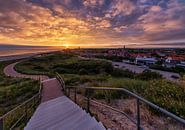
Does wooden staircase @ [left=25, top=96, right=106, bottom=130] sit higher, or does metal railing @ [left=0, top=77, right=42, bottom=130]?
wooden staircase @ [left=25, top=96, right=106, bottom=130]

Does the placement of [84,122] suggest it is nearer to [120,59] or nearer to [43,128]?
[43,128]

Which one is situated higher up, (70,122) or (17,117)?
(70,122)

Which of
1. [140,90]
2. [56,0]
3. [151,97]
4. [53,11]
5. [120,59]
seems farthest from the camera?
[120,59]

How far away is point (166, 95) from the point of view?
6.36 meters

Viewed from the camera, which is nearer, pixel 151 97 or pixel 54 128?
pixel 54 128

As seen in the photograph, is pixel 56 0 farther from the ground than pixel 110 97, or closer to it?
farther from the ground

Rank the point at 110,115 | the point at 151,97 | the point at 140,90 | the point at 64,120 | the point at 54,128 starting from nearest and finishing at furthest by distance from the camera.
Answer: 1. the point at 54,128
2. the point at 64,120
3. the point at 110,115
4. the point at 151,97
5. the point at 140,90

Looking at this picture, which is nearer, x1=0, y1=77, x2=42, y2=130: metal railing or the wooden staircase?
the wooden staircase

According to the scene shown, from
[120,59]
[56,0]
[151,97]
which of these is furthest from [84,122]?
[120,59]

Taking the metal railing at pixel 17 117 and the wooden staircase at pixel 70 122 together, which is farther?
the metal railing at pixel 17 117

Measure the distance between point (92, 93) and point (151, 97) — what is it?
3.41m

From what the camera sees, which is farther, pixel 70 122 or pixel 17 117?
pixel 17 117

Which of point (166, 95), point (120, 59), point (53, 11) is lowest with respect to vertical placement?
point (120, 59)

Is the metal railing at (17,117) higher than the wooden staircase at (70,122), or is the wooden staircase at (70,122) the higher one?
the wooden staircase at (70,122)
